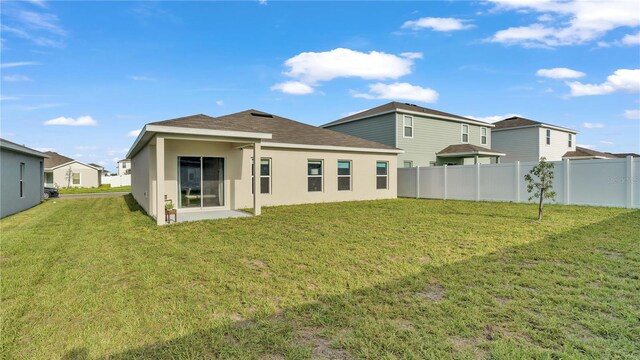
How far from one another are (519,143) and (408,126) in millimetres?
12340

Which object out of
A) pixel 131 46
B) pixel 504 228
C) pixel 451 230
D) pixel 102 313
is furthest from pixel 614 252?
pixel 131 46

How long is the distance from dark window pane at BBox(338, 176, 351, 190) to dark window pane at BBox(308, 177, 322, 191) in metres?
1.19

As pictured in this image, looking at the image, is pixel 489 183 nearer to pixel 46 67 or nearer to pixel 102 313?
pixel 102 313

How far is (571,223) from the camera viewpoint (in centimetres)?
873

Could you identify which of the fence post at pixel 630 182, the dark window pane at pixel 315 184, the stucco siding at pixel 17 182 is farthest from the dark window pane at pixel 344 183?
the stucco siding at pixel 17 182

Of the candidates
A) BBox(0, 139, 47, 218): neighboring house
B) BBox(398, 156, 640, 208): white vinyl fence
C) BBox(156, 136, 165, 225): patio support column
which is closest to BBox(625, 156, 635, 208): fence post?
BBox(398, 156, 640, 208): white vinyl fence

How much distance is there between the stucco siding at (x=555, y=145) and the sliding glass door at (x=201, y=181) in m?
24.6

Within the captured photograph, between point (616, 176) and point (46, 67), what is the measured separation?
21504mm

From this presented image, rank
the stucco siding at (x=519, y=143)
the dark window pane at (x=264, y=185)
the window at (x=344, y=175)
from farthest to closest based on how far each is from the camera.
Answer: the stucco siding at (x=519, y=143), the window at (x=344, y=175), the dark window pane at (x=264, y=185)

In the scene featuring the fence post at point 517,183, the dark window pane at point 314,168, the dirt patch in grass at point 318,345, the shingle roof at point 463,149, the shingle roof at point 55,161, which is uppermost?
the shingle roof at point 55,161

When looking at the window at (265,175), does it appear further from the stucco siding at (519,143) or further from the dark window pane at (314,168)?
the stucco siding at (519,143)

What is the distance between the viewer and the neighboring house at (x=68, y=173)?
38.3 metres

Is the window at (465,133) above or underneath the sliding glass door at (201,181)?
above

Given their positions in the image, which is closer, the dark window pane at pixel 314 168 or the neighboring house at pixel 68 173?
the dark window pane at pixel 314 168
